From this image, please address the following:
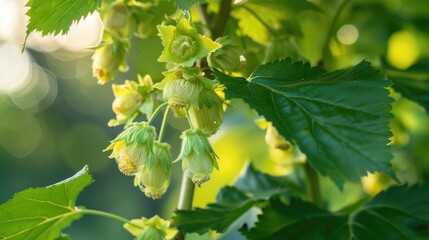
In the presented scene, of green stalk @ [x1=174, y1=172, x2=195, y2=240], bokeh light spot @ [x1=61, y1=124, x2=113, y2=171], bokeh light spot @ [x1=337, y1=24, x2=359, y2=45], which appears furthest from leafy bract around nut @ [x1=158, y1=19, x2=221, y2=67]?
bokeh light spot @ [x1=61, y1=124, x2=113, y2=171]

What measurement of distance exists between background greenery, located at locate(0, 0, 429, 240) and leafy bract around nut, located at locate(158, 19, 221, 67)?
0.55 feet

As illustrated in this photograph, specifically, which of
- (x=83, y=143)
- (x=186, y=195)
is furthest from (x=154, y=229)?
(x=83, y=143)

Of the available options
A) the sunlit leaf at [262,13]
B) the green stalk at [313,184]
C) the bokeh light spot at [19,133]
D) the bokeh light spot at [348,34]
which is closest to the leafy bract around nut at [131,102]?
the sunlit leaf at [262,13]

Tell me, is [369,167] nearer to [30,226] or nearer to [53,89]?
[30,226]

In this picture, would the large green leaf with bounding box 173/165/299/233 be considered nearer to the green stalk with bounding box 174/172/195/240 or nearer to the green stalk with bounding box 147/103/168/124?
the green stalk with bounding box 174/172/195/240

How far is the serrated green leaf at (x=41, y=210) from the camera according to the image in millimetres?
1029

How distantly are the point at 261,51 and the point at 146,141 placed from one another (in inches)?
13.2

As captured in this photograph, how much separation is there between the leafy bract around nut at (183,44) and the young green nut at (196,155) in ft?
0.32

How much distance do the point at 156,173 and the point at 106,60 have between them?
22 centimetres

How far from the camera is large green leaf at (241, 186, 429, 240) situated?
1141 mm

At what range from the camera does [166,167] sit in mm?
971

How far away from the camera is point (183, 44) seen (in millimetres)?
900

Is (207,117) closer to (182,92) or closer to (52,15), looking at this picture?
(182,92)

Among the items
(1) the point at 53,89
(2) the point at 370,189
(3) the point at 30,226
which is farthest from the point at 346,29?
(1) the point at 53,89
